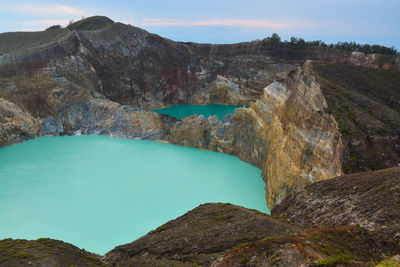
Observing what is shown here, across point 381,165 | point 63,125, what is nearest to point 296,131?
point 381,165

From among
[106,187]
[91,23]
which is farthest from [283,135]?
[91,23]

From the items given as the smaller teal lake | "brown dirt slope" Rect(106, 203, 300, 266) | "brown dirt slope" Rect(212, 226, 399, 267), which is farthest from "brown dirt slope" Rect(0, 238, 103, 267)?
the smaller teal lake

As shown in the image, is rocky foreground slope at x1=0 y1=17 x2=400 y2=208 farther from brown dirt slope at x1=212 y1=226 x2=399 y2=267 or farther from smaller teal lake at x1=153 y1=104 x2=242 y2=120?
brown dirt slope at x1=212 y1=226 x2=399 y2=267

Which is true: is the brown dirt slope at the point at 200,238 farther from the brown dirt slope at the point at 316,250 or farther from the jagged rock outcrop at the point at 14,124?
the jagged rock outcrop at the point at 14,124

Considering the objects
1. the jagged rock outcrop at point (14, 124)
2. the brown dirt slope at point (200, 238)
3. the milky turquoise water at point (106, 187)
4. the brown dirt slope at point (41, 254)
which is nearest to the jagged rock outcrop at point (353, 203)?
the brown dirt slope at point (200, 238)

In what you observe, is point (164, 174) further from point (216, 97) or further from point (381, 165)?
point (216, 97)
